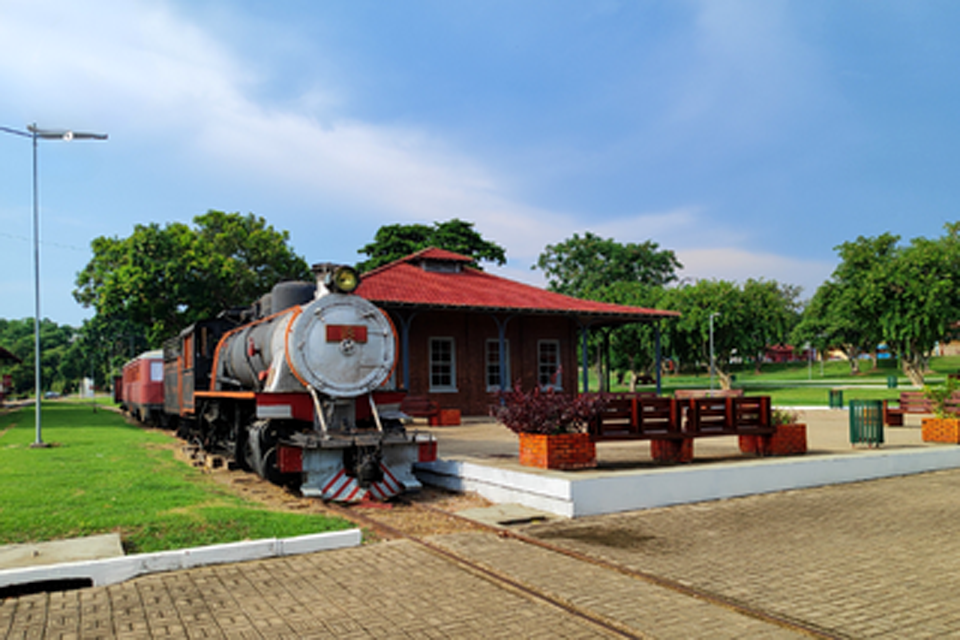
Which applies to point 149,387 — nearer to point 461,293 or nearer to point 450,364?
point 450,364

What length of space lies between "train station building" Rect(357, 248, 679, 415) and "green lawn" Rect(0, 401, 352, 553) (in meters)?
9.33

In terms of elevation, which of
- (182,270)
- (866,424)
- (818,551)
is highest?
(182,270)

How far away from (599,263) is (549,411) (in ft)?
165

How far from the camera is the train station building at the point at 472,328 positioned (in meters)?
20.9

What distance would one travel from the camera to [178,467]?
11625 mm

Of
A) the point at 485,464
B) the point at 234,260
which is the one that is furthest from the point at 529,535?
the point at 234,260

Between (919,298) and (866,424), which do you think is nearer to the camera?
(866,424)

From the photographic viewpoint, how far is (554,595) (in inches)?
202

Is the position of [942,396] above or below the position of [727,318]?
below

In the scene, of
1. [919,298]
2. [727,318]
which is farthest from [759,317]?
[919,298]

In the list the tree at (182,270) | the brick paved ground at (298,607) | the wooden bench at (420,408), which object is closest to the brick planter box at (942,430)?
the brick paved ground at (298,607)

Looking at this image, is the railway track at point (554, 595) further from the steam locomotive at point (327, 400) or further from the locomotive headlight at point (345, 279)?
the locomotive headlight at point (345, 279)

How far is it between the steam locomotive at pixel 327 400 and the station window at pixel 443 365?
35.4ft

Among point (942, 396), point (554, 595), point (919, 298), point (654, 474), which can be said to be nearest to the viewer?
point (554, 595)
